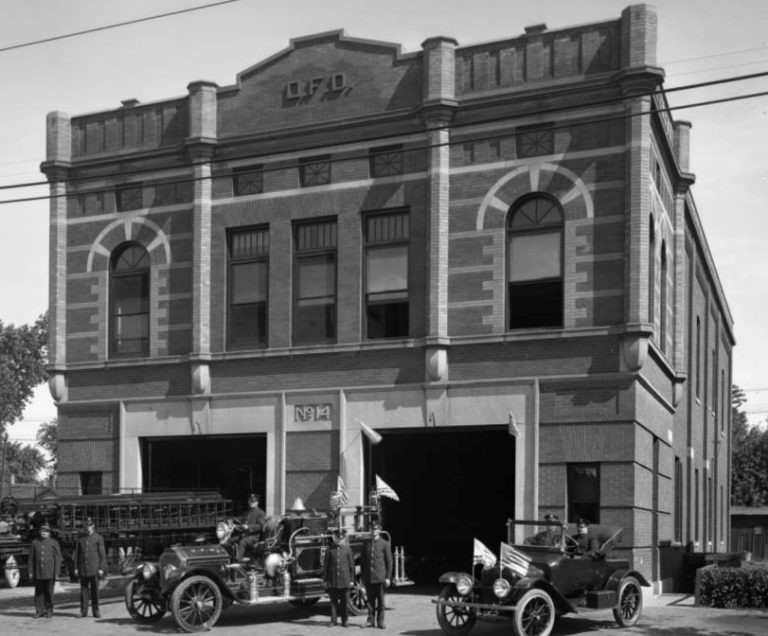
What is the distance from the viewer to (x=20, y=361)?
88.9 meters

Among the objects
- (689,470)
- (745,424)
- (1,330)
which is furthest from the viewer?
(745,424)

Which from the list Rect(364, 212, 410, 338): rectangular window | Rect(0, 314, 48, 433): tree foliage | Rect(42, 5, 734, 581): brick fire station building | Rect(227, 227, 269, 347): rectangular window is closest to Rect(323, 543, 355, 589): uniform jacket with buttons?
Rect(42, 5, 734, 581): brick fire station building

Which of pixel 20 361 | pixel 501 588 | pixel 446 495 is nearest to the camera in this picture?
pixel 501 588

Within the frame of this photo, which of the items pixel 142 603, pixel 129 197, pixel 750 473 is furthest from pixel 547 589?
pixel 750 473

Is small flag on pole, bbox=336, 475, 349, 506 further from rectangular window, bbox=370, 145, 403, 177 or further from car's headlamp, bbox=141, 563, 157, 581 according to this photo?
rectangular window, bbox=370, 145, 403, 177

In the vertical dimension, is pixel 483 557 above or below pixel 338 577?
above

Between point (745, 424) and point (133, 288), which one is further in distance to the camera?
point (745, 424)

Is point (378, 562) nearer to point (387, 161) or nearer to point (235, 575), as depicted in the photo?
point (235, 575)

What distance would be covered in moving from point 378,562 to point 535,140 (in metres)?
10.1

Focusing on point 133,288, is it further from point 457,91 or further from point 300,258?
point 457,91

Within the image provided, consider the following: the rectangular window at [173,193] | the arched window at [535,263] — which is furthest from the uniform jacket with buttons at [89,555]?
the rectangular window at [173,193]

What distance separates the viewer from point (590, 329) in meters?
24.4

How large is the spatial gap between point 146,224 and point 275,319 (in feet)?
14.3

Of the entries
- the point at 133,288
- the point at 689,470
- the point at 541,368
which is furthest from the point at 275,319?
the point at 689,470
